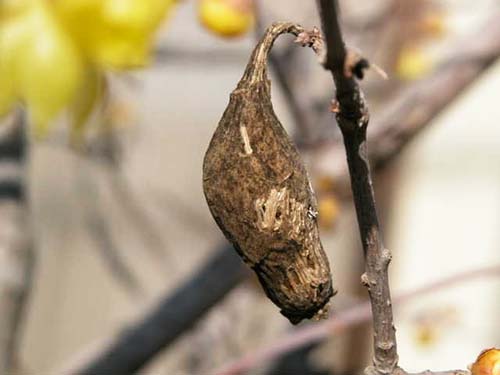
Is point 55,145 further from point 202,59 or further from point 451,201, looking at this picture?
point 451,201

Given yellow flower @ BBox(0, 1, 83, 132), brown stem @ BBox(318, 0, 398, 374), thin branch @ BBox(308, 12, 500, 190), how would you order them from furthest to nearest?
thin branch @ BBox(308, 12, 500, 190) → yellow flower @ BBox(0, 1, 83, 132) → brown stem @ BBox(318, 0, 398, 374)

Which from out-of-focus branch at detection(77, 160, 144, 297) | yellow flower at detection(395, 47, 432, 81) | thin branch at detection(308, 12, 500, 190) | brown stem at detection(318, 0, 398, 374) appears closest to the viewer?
brown stem at detection(318, 0, 398, 374)

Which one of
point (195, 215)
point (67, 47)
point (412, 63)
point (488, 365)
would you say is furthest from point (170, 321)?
point (195, 215)

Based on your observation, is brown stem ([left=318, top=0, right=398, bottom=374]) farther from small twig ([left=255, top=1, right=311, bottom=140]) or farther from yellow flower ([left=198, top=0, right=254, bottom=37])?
small twig ([left=255, top=1, right=311, bottom=140])

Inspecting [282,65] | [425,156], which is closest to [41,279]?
[425,156]

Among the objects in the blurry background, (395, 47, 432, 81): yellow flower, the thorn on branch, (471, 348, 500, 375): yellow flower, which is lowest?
(471, 348, 500, 375): yellow flower

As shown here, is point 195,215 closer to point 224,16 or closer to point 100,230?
point 100,230

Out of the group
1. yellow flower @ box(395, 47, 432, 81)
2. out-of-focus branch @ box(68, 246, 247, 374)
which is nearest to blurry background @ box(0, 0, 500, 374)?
Answer: yellow flower @ box(395, 47, 432, 81)

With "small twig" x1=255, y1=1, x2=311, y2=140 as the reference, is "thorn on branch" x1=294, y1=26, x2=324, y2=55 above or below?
below

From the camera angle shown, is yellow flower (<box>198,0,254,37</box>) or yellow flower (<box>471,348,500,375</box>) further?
yellow flower (<box>198,0,254,37</box>)
